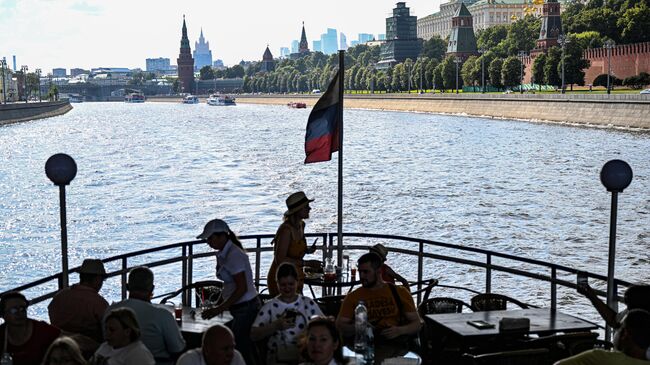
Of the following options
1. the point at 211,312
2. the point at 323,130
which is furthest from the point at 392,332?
the point at 323,130

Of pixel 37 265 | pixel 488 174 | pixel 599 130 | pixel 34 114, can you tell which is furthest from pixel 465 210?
pixel 34 114

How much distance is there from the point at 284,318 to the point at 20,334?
1.68 m

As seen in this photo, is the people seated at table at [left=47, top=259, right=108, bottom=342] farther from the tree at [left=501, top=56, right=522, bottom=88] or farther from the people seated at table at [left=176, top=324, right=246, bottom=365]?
the tree at [left=501, top=56, right=522, bottom=88]

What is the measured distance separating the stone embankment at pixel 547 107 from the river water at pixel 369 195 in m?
1.63

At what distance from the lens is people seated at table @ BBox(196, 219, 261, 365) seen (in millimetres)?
6801

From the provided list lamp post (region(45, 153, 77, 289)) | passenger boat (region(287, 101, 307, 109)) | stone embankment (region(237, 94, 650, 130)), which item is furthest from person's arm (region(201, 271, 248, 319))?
passenger boat (region(287, 101, 307, 109))

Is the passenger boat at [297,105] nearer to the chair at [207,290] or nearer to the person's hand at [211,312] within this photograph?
the chair at [207,290]

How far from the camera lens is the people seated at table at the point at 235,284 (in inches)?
268

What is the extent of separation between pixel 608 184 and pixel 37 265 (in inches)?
774

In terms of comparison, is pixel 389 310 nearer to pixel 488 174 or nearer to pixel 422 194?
pixel 422 194

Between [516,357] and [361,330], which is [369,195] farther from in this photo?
[361,330]

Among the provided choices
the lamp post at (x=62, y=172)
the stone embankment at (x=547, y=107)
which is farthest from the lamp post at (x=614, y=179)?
the stone embankment at (x=547, y=107)

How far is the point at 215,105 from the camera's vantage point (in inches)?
7589

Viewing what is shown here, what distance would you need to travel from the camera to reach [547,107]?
7394cm
